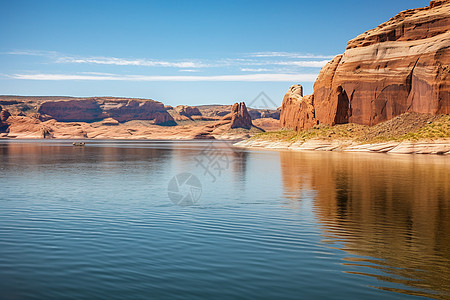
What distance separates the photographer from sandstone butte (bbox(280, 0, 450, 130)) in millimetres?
123875

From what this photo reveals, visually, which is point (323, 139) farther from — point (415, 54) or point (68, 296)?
point (68, 296)

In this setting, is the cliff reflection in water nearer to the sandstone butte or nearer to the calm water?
the calm water

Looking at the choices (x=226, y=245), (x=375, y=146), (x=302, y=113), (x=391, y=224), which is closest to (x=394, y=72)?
(x=375, y=146)

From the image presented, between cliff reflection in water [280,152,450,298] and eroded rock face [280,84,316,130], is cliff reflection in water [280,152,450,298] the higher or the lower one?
the lower one

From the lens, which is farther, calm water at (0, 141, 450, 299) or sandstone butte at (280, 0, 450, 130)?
sandstone butte at (280, 0, 450, 130)

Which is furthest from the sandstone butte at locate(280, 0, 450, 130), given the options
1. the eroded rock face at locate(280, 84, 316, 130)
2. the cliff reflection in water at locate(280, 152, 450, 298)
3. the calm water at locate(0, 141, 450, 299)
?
the calm water at locate(0, 141, 450, 299)

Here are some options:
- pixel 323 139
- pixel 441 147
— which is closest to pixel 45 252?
pixel 441 147

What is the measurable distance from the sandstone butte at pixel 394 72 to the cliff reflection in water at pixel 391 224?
303 feet

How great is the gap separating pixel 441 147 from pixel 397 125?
101 feet

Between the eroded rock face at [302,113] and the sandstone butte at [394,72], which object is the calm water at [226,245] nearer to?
the sandstone butte at [394,72]

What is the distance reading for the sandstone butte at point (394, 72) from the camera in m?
124

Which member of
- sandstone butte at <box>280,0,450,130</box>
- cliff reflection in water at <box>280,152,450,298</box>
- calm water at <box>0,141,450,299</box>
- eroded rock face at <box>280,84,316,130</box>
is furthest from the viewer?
eroded rock face at <box>280,84,316,130</box>

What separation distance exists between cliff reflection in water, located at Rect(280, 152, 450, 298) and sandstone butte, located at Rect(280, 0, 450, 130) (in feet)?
303

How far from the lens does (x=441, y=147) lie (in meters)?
96.7
